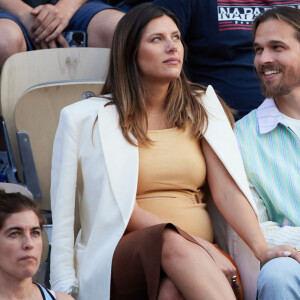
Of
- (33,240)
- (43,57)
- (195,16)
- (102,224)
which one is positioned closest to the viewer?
(33,240)

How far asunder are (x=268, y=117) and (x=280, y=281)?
31.6 inches

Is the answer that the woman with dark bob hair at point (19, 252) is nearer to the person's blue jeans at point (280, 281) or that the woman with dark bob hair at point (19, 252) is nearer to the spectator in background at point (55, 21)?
the person's blue jeans at point (280, 281)

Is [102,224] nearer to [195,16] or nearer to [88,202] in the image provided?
[88,202]

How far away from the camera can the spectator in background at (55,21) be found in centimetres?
358

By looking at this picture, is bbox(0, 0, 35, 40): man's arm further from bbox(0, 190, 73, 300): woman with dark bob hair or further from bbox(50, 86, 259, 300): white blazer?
bbox(0, 190, 73, 300): woman with dark bob hair

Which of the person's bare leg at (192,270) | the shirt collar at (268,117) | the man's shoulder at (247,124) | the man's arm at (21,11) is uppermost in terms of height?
the man's arm at (21,11)

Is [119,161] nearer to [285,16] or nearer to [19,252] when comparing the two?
[19,252]

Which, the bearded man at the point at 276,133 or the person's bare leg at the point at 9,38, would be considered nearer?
the bearded man at the point at 276,133

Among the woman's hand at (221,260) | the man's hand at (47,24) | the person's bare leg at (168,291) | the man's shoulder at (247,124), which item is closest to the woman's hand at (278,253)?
the woman's hand at (221,260)


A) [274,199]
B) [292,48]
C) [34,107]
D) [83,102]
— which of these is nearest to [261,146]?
[274,199]

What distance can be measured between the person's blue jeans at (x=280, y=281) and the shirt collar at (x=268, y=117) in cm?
65

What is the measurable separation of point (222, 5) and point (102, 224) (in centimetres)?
149

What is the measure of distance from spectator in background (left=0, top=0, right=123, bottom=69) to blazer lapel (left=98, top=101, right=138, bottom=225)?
88cm

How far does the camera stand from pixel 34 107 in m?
3.19
